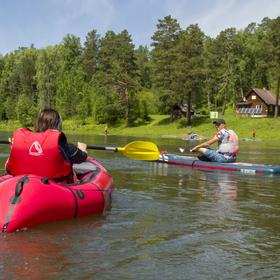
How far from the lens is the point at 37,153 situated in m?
6.36

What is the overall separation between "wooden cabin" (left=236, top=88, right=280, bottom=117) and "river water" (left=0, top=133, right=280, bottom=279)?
52723 mm

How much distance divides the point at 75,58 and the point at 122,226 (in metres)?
75.9

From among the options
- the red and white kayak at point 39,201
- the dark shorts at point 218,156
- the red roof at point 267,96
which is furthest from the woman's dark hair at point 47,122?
the red roof at point 267,96

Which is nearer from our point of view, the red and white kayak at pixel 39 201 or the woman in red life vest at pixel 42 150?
the red and white kayak at pixel 39 201

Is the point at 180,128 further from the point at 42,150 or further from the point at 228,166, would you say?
the point at 42,150

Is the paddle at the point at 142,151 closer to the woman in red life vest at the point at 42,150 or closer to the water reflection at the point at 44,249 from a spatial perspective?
the woman in red life vest at the point at 42,150

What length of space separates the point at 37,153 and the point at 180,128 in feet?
157

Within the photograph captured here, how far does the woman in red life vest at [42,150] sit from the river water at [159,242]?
0.80m

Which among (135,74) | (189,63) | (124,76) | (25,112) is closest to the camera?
(189,63)

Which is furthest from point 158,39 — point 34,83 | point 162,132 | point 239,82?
point 34,83

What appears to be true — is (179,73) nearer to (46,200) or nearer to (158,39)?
(158,39)

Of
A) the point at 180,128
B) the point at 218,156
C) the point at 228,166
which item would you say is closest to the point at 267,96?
the point at 180,128

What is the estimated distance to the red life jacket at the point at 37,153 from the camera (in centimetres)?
632

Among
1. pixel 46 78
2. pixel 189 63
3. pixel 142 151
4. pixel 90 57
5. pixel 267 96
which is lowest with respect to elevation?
pixel 142 151
